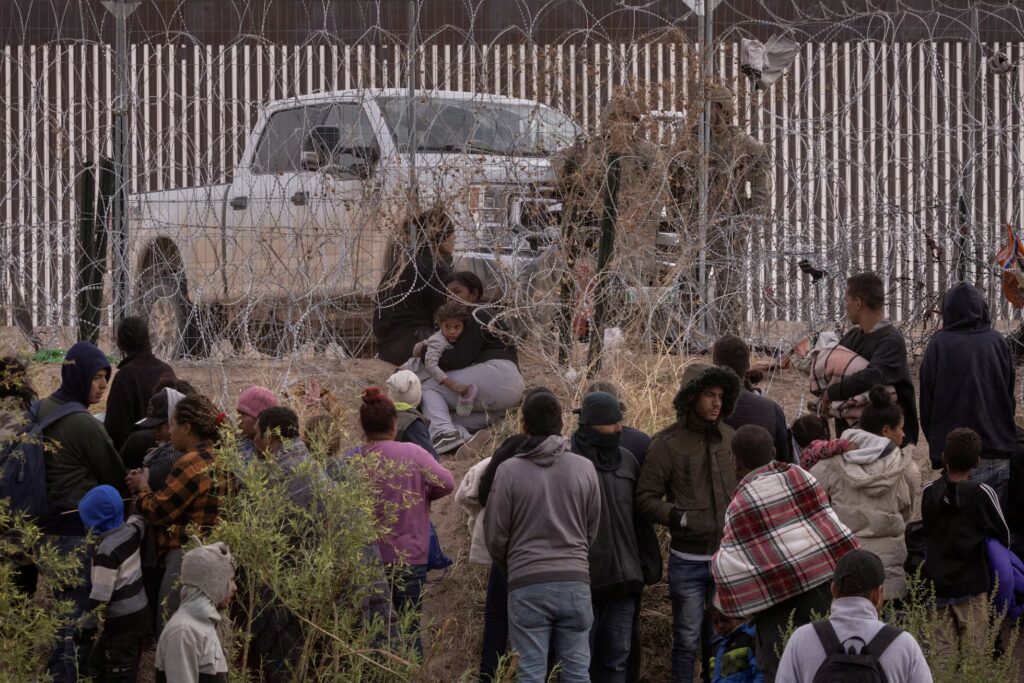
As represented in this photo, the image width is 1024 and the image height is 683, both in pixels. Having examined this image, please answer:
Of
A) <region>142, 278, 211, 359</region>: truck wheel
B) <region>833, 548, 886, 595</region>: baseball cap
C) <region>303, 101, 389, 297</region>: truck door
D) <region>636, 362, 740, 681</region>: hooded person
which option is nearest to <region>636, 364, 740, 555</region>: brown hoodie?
<region>636, 362, 740, 681</region>: hooded person

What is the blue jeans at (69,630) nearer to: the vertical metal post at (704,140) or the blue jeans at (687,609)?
the blue jeans at (687,609)

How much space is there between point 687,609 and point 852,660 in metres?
1.79

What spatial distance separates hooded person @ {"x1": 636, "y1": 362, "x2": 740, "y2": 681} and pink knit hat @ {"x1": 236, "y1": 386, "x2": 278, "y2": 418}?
63.3 inches

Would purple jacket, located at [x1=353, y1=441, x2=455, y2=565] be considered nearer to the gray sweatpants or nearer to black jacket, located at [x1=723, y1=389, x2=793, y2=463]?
black jacket, located at [x1=723, y1=389, x2=793, y2=463]

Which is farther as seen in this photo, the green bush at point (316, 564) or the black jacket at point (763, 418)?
the black jacket at point (763, 418)

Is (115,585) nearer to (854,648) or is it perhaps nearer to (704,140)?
(854,648)

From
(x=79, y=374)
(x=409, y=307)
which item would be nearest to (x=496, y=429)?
(x=409, y=307)

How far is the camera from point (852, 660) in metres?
4.90

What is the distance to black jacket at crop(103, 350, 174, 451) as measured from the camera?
7.54 metres

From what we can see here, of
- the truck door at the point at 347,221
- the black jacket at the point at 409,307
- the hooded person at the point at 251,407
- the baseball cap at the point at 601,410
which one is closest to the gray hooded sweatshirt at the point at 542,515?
the baseball cap at the point at 601,410

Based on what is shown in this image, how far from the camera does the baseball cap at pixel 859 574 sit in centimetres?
506

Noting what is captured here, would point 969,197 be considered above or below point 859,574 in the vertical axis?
above

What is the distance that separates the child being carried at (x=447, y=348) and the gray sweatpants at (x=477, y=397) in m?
0.04

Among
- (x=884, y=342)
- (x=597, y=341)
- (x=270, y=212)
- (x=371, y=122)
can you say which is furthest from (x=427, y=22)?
(x=884, y=342)
